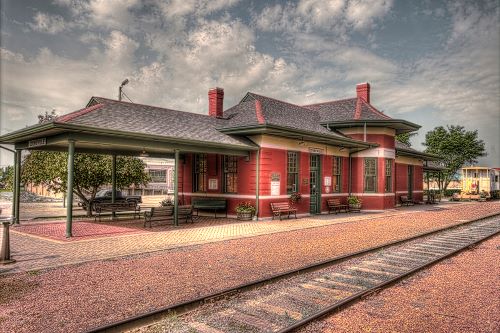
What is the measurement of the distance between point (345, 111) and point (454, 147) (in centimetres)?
3260

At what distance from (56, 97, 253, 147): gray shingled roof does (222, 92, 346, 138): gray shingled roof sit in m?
1.64

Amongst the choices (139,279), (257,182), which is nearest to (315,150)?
(257,182)

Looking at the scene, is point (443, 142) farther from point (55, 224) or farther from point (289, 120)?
point (55, 224)

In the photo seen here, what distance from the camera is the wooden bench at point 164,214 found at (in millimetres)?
14228

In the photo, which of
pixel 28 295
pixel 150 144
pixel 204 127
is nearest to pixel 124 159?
pixel 204 127

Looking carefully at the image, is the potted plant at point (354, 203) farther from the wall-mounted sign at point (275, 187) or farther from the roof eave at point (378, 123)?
the wall-mounted sign at point (275, 187)

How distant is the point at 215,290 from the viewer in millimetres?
6379

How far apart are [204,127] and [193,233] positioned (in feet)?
20.9

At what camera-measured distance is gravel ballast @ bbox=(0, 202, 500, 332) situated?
208 inches

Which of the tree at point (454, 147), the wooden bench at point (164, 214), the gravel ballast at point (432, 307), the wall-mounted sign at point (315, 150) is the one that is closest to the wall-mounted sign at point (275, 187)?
the wall-mounted sign at point (315, 150)

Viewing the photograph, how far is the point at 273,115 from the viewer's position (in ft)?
66.1

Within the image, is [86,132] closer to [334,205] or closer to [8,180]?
[334,205]

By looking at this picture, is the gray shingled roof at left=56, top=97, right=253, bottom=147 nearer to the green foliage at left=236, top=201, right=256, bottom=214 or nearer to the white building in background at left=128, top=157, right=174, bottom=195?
the green foliage at left=236, top=201, right=256, bottom=214

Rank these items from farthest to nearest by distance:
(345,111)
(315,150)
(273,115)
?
(345,111) → (273,115) → (315,150)
